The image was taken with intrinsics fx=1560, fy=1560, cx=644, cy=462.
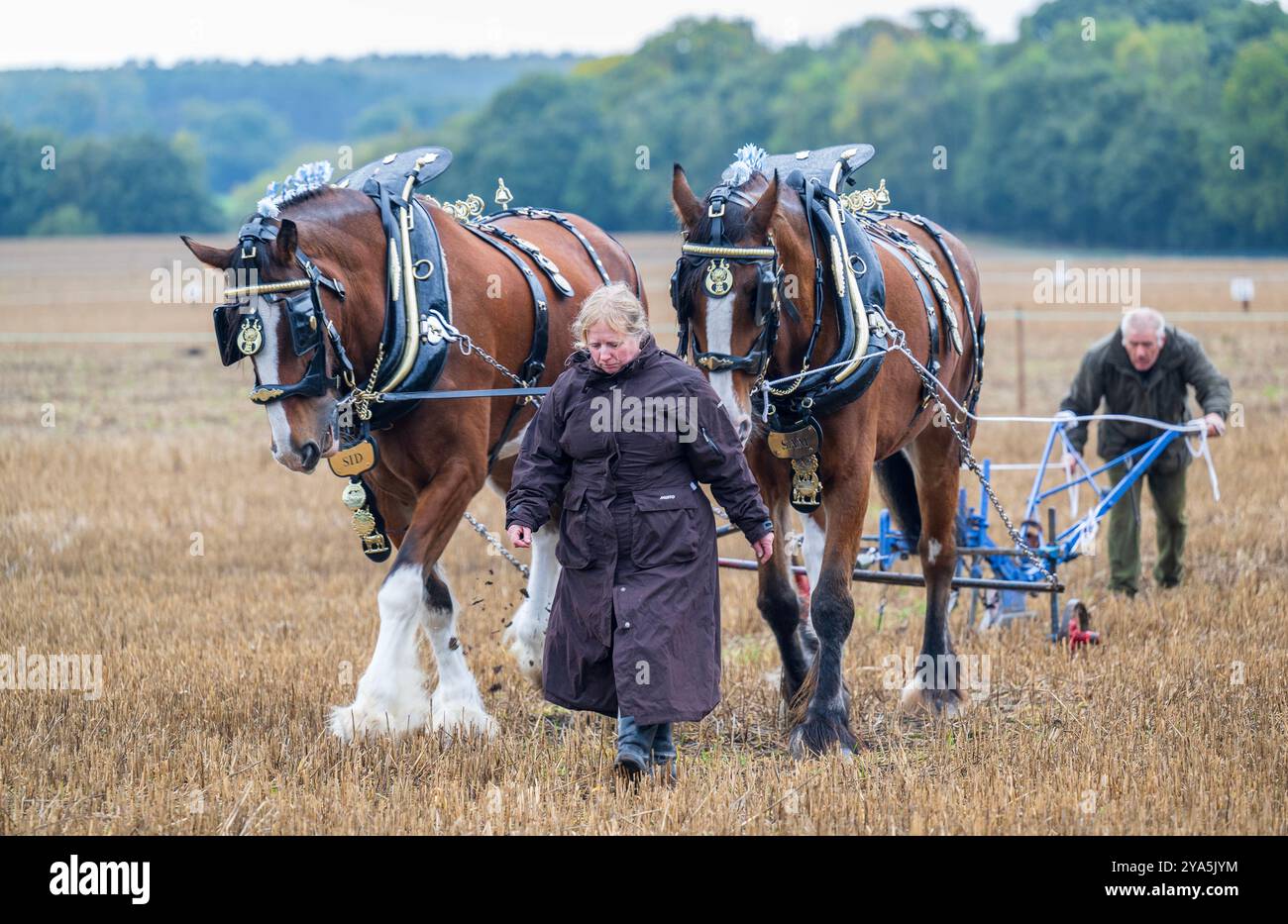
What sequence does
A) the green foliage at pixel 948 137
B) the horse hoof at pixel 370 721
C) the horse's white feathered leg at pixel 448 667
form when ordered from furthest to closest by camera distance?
the green foliage at pixel 948 137 → the horse's white feathered leg at pixel 448 667 → the horse hoof at pixel 370 721

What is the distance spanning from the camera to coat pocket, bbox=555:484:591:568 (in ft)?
17.3

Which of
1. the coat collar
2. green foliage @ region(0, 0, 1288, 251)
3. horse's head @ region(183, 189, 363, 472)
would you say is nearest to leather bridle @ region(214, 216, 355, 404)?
horse's head @ region(183, 189, 363, 472)

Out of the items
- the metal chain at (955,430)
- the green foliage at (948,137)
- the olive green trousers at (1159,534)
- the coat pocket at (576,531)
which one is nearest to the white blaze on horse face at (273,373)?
the coat pocket at (576,531)

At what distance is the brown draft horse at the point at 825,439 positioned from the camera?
5.32 m

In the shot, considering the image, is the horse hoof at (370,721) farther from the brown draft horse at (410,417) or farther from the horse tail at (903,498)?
the horse tail at (903,498)

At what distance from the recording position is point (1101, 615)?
8250 mm

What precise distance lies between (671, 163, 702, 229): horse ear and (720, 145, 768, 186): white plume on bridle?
170 millimetres

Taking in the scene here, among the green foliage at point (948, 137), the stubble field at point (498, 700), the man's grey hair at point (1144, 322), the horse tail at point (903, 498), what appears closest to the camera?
the stubble field at point (498, 700)

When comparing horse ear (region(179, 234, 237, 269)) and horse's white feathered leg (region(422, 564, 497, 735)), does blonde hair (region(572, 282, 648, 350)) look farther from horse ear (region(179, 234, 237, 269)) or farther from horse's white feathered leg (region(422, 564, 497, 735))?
horse's white feathered leg (region(422, 564, 497, 735))

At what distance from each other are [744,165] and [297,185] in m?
1.70

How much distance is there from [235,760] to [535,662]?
1538mm

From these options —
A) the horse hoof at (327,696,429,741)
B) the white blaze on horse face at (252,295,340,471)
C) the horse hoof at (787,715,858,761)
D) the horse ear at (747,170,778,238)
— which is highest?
the horse ear at (747,170,778,238)

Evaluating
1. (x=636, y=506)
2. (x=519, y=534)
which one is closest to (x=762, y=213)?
(x=636, y=506)

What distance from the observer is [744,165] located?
19.3 feet
